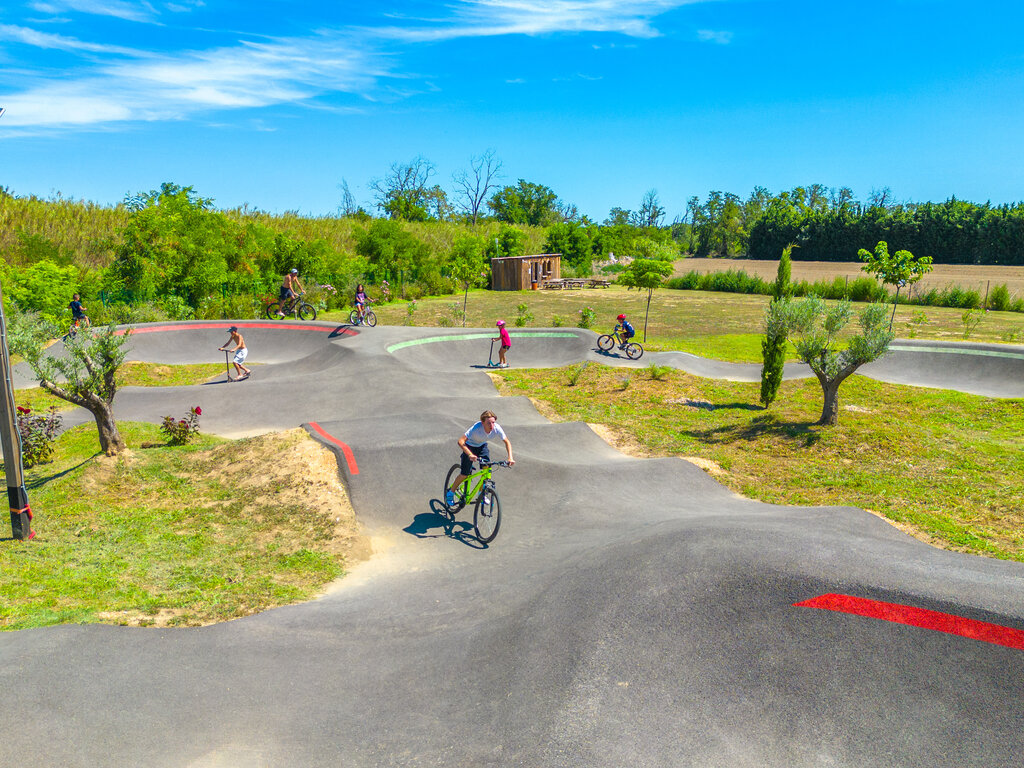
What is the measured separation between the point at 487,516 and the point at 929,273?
70.7 meters

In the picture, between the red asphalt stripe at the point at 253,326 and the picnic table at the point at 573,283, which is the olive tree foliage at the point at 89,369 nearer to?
the red asphalt stripe at the point at 253,326

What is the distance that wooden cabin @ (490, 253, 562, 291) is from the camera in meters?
55.7

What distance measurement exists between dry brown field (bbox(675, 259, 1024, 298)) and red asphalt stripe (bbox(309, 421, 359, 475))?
50.4 metres

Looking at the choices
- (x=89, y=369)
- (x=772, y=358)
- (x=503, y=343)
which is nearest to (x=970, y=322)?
(x=772, y=358)

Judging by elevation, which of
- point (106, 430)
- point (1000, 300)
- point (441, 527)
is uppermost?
point (1000, 300)

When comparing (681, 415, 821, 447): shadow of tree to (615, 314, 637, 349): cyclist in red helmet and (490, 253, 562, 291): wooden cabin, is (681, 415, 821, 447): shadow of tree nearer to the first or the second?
(615, 314, 637, 349): cyclist in red helmet

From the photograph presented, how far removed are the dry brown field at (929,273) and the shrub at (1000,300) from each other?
1095 mm

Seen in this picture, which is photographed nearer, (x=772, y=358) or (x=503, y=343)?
(x=772, y=358)

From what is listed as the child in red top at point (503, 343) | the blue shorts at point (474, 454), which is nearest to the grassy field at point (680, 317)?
the child in red top at point (503, 343)

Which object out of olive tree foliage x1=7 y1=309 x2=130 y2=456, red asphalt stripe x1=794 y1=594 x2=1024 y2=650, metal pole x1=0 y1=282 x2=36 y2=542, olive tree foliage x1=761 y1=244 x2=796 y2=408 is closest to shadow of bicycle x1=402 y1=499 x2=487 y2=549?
red asphalt stripe x1=794 y1=594 x2=1024 y2=650

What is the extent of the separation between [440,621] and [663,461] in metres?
7.96

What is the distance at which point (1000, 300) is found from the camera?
44062 mm

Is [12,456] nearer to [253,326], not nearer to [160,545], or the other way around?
[160,545]

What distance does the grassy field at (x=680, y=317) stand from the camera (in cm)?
3146
